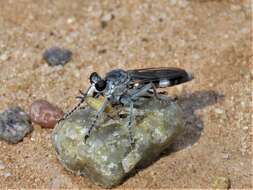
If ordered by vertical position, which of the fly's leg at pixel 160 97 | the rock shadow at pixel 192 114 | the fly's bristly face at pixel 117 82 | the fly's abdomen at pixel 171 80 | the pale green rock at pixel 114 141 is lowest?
the rock shadow at pixel 192 114

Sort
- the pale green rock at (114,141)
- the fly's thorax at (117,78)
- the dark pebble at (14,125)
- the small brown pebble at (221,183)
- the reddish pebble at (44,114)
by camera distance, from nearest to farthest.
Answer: the pale green rock at (114,141)
the small brown pebble at (221,183)
the fly's thorax at (117,78)
the dark pebble at (14,125)
the reddish pebble at (44,114)

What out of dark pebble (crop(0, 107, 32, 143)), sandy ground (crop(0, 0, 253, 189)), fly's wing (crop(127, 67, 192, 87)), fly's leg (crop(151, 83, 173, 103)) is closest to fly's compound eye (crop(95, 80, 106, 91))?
fly's wing (crop(127, 67, 192, 87))

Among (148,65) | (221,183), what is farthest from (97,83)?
(148,65)

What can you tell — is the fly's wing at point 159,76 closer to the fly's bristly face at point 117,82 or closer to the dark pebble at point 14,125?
the fly's bristly face at point 117,82

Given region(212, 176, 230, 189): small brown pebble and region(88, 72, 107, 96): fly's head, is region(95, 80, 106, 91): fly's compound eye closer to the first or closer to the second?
region(88, 72, 107, 96): fly's head

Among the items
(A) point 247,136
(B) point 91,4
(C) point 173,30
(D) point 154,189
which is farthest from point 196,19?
(D) point 154,189

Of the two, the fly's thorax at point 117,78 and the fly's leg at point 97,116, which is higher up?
the fly's thorax at point 117,78

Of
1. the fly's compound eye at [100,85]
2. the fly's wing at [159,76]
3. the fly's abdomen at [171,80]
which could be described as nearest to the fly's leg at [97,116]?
the fly's compound eye at [100,85]
